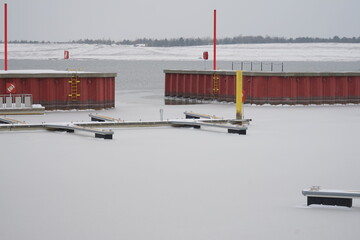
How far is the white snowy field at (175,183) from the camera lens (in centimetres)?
1019

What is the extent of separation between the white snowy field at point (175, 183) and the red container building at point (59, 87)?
27.3 ft

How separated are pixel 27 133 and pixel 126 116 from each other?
7874mm

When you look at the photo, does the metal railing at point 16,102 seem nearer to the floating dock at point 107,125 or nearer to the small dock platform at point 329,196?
the floating dock at point 107,125

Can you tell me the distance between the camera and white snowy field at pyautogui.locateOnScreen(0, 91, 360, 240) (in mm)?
10188

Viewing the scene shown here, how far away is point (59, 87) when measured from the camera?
29.9 meters

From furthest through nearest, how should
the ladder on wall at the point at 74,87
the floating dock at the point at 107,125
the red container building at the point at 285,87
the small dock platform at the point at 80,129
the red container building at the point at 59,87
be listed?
the red container building at the point at 285,87, the ladder on wall at the point at 74,87, the red container building at the point at 59,87, the floating dock at the point at 107,125, the small dock platform at the point at 80,129

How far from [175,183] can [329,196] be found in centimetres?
292

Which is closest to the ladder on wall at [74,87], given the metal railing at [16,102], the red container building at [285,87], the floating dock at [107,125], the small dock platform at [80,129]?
the metal railing at [16,102]

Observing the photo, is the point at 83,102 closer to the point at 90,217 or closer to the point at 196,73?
the point at 196,73

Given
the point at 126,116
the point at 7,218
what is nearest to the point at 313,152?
the point at 7,218

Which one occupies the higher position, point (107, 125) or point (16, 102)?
point (16, 102)

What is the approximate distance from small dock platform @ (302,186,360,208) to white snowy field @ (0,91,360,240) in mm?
130

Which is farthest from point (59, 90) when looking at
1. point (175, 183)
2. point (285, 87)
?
point (175, 183)

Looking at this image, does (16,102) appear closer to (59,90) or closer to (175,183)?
(59,90)
